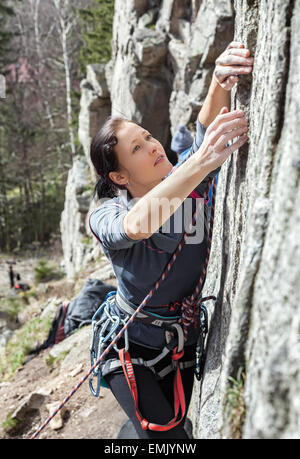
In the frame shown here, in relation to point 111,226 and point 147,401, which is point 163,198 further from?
point 147,401

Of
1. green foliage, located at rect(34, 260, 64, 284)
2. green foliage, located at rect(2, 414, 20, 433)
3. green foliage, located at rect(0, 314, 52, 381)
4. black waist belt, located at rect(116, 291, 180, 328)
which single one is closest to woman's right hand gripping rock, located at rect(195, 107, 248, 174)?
black waist belt, located at rect(116, 291, 180, 328)

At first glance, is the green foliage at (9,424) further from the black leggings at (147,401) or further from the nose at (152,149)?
the nose at (152,149)

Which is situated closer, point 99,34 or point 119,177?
point 119,177

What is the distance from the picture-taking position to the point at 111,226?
2.05 m

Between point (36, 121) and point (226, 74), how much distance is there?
86.6 feet

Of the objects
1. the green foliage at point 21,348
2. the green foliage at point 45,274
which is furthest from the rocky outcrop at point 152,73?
Answer: the green foliage at point 21,348

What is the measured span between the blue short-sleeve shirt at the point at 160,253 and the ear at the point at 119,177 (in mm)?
73

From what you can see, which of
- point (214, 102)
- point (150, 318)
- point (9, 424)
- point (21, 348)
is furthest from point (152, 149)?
point (21, 348)

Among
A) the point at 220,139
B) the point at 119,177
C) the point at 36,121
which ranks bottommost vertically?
the point at 36,121

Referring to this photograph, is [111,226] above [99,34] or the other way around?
the other way around

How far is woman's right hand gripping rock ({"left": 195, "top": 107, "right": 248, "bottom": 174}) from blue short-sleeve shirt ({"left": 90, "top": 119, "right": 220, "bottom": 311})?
33 cm

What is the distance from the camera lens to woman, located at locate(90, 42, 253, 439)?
7.26 feet
